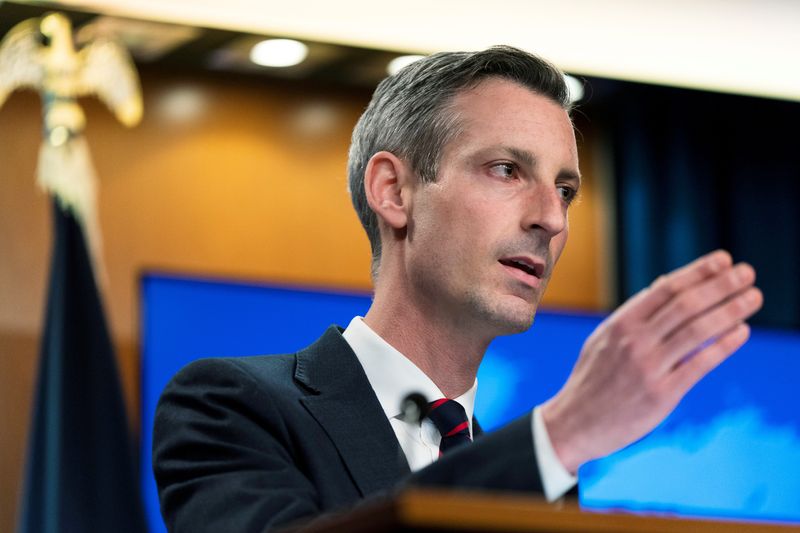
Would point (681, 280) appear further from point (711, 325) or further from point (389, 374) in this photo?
point (389, 374)

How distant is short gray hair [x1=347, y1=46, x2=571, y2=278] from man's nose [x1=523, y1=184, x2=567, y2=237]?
0.22 m

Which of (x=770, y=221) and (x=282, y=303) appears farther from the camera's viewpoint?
(x=770, y=221)

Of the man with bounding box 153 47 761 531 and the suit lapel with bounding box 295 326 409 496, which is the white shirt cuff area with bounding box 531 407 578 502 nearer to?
the man with bounding box 153 47 761 531

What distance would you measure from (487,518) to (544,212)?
113cm

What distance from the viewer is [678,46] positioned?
6.02 meters

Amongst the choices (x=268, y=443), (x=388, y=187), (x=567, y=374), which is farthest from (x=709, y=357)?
(x=567, y=374)

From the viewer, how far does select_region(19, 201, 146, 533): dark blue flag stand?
174 inches

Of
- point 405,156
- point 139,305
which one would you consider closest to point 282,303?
point 139,305

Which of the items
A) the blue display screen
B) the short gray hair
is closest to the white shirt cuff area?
the short gray hair

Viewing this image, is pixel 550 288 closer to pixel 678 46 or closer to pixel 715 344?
pixel 678 46

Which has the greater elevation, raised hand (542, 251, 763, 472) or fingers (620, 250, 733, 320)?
fingers (620, 250, 733, 320)

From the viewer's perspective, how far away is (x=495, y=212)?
7.42ft

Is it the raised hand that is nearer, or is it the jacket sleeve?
the raised hand

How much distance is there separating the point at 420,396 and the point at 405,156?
2.65ft
